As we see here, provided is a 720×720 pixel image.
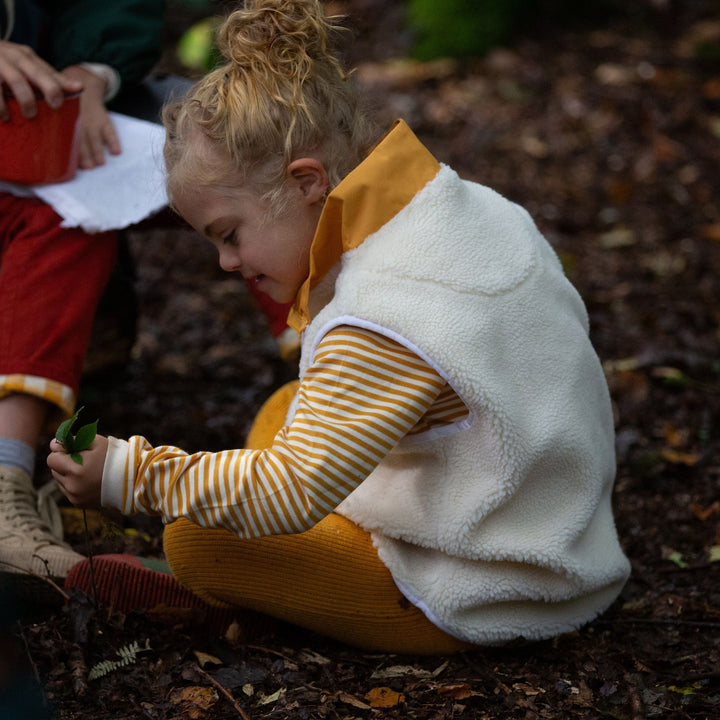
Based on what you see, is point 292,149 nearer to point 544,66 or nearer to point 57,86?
point 57,86

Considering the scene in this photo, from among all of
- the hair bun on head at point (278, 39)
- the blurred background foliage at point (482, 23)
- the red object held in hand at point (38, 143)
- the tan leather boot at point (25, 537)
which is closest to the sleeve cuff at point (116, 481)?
the tan leather boot at point (25, 537)

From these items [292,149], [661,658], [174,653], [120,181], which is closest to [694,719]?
[661,658]

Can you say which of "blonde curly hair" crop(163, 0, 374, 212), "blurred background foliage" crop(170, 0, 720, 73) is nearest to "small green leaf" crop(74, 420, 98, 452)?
"blonde curly hair" crop(163, 0, 374, 212)

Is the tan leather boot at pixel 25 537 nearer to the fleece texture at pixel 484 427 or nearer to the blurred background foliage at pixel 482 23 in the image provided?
the fleece texture at pixel 484 427

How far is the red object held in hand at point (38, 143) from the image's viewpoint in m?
2.65

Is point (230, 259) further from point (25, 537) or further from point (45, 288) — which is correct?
point (25, 537)

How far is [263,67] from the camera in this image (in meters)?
2.06

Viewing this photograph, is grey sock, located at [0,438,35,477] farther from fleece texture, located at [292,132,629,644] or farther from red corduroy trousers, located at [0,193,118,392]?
fleece texture, located at [292,132,629,644]

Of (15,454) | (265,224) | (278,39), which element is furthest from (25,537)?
(278,39)

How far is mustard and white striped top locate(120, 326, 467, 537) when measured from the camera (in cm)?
187

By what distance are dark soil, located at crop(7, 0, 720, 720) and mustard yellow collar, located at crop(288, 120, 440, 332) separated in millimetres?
792

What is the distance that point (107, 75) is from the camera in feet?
9.70

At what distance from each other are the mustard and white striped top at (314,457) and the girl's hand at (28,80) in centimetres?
119

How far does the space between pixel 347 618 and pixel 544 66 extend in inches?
214
